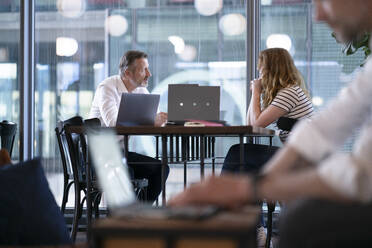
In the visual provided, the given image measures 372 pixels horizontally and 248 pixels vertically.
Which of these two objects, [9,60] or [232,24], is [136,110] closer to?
[232,24]

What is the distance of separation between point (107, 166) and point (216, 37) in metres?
4.23

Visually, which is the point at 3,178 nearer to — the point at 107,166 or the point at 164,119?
the point at 107,166

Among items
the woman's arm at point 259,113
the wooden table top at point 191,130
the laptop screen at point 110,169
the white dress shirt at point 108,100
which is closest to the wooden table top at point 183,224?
the laptop screen at point 110,169

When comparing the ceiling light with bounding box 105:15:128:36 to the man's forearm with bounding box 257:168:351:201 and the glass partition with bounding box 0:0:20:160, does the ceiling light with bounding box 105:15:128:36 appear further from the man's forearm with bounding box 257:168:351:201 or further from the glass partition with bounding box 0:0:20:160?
the man's forearm with bounding box 257:168:351:201

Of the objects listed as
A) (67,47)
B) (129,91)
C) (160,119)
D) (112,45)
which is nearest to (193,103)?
(160,119)

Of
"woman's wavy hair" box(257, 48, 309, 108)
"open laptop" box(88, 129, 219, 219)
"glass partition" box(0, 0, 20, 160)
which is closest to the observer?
"open laptop" box(88, 129, 219, 219)

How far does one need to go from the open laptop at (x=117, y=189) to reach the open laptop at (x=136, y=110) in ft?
5.59

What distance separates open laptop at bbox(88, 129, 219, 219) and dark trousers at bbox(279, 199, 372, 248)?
171mm

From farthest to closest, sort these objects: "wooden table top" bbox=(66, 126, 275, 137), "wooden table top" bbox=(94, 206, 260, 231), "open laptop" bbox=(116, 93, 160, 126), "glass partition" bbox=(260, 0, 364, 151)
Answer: "glass partition" bbox=(260, 0, 364, 151) → "open laptop" bbox=(116, 93, 160, 126) → "wooden table top" bbox=(66, 126, 275, 137) → "wooden table top" bbox=(94, 206, 260, 231)

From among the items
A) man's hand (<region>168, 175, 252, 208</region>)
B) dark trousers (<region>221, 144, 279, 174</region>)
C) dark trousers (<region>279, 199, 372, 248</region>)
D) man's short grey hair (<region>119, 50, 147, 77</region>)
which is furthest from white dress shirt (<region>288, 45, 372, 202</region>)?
man's short grey hair (<region>119, 50, 147, 77</region>)

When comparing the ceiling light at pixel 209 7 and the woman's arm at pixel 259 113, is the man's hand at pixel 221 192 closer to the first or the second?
the woman's arm at pixel 259 113

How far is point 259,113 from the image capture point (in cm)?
455

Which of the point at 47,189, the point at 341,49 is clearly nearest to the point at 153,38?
the point at 341,49

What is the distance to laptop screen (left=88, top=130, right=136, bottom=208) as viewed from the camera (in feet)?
4.99
